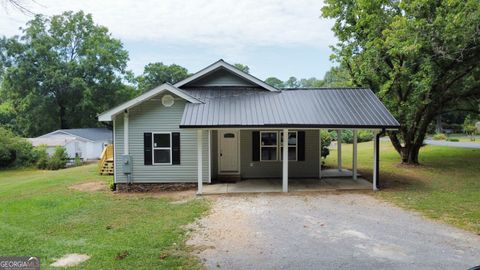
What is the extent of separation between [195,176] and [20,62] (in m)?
37.8

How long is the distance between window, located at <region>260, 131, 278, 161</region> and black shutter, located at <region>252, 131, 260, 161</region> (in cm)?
14

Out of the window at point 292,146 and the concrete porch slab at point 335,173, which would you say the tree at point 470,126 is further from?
the window at point 292,146

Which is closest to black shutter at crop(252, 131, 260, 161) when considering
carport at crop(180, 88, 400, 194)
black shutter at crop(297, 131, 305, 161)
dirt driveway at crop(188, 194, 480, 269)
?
carport at crop(180, 88, 400, 194)

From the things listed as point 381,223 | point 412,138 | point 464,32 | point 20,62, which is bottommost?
point 381,223

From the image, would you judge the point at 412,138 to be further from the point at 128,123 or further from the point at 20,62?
the point at 20,62

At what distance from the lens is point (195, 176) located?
13172 mm

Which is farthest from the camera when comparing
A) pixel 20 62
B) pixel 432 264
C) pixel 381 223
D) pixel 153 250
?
pixel 20 62

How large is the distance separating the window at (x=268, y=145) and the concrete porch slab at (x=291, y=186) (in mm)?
1063

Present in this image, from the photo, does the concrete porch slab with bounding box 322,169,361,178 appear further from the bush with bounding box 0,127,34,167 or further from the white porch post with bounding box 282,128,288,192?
the bush with bounding box 0,127,34,167

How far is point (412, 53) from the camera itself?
14211mm

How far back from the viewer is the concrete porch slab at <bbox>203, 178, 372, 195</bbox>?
12281 millimetres

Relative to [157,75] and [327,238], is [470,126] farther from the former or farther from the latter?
[157,75]

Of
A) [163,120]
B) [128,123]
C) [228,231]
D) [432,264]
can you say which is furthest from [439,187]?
[128,123]

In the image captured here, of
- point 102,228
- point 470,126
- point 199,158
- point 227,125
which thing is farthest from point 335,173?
point 470,126
